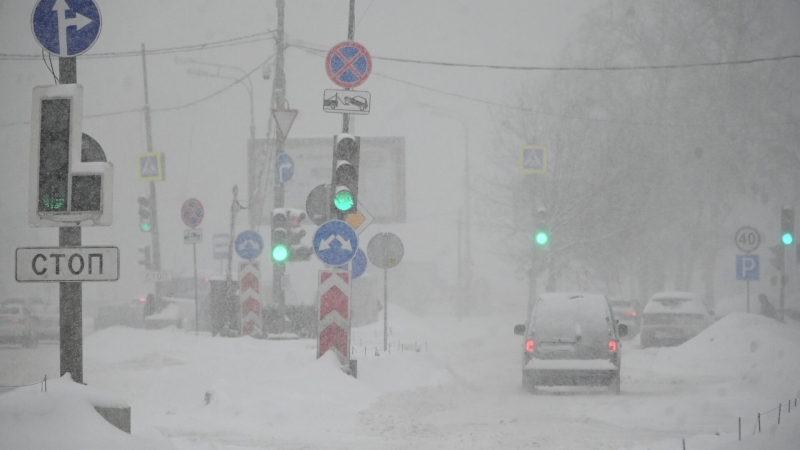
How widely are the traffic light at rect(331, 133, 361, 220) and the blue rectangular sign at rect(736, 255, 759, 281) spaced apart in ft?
46.6

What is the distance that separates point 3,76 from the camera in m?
95.9

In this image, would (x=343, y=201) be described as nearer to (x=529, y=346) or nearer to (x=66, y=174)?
(x=529, y=346)

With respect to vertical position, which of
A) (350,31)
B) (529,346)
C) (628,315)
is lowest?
(628,315)

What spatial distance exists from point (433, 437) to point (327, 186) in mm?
6582

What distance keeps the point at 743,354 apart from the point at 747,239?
4912 mm

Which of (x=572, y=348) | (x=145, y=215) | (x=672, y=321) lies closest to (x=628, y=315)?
(x=672, y=321)

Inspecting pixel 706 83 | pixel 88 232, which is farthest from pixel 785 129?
pixel 88 232

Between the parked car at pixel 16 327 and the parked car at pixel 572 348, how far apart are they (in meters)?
19.1

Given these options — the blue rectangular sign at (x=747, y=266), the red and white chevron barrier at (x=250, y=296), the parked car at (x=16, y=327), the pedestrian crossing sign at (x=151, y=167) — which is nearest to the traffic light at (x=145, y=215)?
the pedestrian crossing sign at (x=151, y=167)

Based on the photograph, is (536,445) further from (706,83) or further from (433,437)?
(706,83)

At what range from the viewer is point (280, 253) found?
74.6 ft

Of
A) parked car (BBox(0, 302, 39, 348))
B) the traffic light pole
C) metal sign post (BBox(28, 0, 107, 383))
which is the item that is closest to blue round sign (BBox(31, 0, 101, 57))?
metal sign post (BBox(28, 0, 107, 383))

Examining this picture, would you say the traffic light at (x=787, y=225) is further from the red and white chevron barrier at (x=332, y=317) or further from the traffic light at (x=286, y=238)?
the red and white chevron barrier at (x=332, y=317)

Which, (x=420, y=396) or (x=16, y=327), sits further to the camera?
(x=16, y=327)
